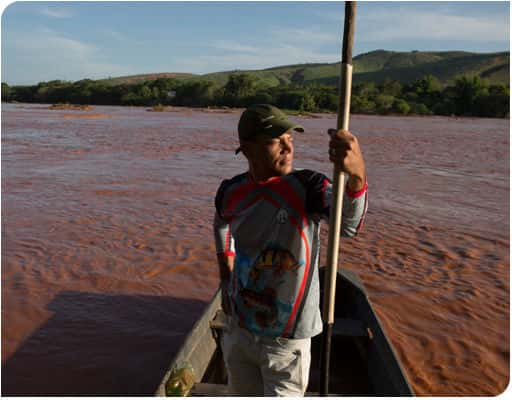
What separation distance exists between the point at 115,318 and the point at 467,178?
443 inches

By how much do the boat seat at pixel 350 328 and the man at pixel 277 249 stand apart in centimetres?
189

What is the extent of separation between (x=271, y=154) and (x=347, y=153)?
396mm

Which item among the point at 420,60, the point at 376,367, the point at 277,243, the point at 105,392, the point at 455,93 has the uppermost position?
the point at 420,60

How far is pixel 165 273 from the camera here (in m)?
6.19

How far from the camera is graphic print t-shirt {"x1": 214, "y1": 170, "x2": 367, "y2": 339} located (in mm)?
1931

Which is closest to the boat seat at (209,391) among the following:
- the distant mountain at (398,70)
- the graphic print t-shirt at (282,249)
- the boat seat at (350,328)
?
the boat seat at (350,328)

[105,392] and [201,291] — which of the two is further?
[201,291]

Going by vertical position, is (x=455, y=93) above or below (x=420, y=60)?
below

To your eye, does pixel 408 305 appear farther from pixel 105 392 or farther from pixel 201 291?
pixel 105 392

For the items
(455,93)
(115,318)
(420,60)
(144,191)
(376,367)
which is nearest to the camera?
(376,367)

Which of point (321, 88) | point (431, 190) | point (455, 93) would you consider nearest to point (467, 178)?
point (431, 190)

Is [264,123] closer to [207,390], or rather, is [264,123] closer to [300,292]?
[300,292]

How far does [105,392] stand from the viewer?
152 inches

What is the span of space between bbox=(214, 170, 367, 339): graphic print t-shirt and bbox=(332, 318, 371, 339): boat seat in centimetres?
190
